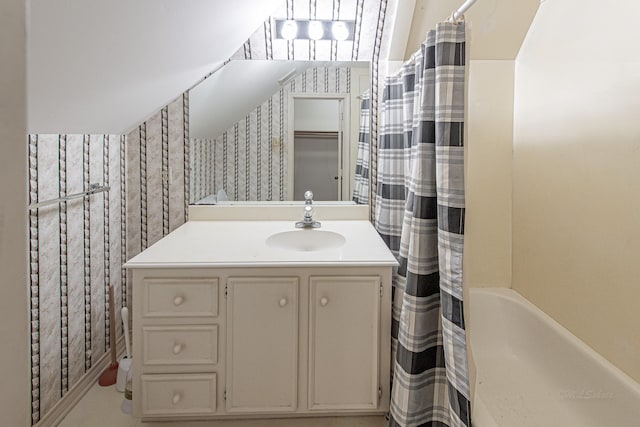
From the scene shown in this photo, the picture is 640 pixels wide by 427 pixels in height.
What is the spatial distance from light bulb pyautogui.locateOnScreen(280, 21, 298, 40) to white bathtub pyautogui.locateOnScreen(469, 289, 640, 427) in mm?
1692

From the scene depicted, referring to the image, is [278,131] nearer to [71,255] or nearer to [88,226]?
[88,226]

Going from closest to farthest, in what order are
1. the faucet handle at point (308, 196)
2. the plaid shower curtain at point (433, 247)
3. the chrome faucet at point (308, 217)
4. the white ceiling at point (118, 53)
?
the white ceiling at point (118, 53) → the plaid shower curtain at point (433, 247) → the chrome faucet at point (308, 217) → the faucet handle at point (308, 196)

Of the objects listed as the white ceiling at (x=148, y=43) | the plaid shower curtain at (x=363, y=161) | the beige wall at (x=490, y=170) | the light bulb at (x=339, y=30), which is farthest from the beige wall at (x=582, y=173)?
the light bulb at (x=339, y=30)

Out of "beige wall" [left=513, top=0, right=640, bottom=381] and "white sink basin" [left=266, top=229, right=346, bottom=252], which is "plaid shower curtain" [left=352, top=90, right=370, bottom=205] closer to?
"white sink basin" [left=266, top=229, right=346, bottom=252]

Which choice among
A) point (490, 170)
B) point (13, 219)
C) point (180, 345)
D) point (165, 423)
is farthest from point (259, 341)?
point (490, 170)

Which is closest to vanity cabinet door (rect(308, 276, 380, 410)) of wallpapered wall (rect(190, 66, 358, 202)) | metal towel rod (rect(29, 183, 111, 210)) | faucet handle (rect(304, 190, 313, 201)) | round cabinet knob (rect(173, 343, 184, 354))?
round cabinet knob (rect(173, 343, 184, 354))

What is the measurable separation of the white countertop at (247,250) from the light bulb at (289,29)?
3.30 ft

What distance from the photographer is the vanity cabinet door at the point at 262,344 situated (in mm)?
1599

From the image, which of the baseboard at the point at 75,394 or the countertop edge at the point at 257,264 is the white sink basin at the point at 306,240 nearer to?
the countertop edge at the point at 257,264

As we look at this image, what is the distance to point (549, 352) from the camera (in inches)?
75.3

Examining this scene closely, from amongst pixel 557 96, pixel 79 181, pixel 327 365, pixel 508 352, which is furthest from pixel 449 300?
pixel 79 181

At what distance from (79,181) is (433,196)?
1.54 meters

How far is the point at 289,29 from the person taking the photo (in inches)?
85.8

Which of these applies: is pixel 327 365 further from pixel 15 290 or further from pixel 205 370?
A: pixel 15 290
